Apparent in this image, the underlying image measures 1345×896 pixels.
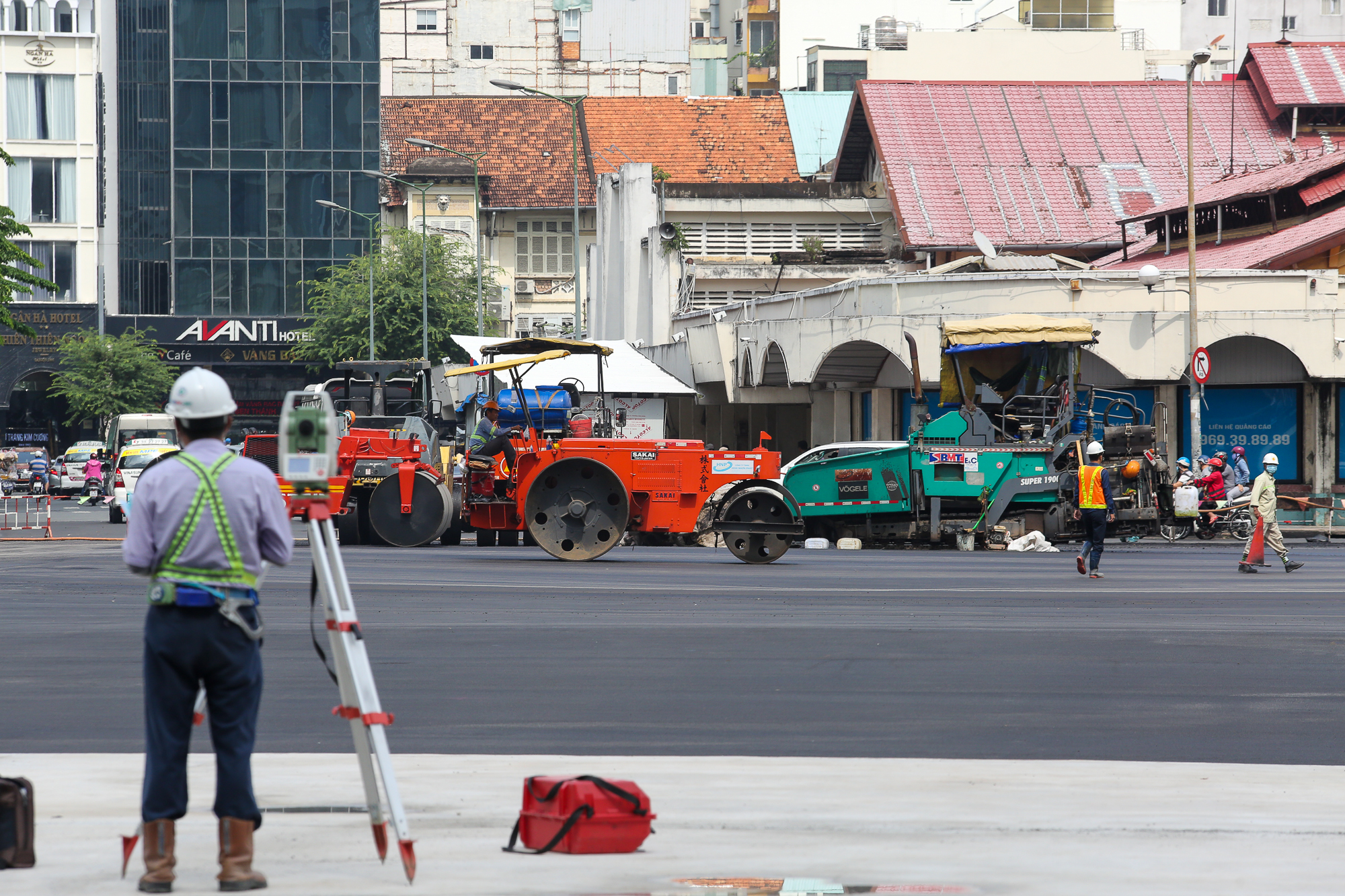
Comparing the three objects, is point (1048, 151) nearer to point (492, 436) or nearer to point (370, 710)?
point (492, 436)

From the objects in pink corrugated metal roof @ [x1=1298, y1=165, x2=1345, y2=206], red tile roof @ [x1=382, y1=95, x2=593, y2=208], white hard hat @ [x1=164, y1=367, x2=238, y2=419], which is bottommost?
white hard hat @ [x1=164, y1=367, x2=238, y2=419]

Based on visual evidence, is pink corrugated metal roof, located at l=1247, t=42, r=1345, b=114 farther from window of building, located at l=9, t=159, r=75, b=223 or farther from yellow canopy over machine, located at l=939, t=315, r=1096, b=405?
window of building, located at l=9, t=159, r=75, b=223

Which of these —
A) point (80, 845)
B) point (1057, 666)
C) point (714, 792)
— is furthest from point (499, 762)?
point (1057, 666)

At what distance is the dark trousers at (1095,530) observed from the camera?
846 inches

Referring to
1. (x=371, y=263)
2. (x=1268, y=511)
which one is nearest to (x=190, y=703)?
(x=1268, y=511)

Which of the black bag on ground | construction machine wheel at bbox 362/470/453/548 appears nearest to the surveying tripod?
the black bag on ground

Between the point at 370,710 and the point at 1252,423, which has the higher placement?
the point at 1252,423

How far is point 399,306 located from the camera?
67.4 meters

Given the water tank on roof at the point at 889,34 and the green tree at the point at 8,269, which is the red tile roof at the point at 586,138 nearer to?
the water tank on roof at the point at 889,34

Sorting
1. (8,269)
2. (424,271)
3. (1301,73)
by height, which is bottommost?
(8,269)

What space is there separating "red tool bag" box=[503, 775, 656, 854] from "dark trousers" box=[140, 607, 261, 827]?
1.15m

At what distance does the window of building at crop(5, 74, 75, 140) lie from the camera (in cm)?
7175

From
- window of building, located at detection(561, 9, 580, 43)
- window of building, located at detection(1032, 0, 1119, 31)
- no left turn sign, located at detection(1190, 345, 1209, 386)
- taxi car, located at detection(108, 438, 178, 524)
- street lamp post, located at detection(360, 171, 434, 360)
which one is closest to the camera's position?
no left turn sign, located at detection(1190, 345, 1209, 386)

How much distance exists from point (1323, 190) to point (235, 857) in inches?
1564
